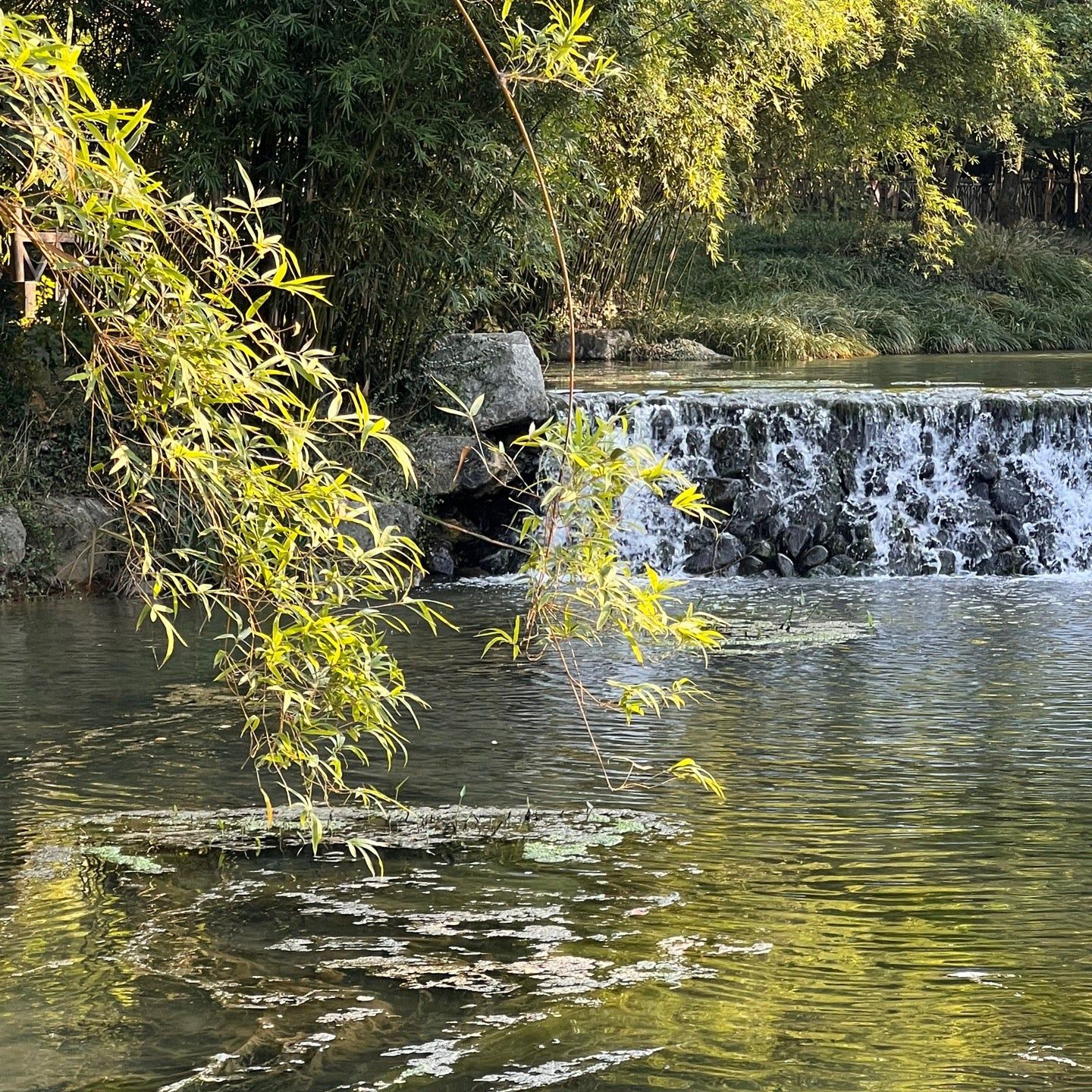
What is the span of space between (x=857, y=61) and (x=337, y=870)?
17285mm

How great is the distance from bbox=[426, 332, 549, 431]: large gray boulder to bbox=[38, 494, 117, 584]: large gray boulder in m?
2.61

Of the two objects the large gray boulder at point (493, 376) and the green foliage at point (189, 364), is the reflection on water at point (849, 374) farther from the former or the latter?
the green foliage at point (189, 364)

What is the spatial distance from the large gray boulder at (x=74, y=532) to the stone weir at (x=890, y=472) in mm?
3775

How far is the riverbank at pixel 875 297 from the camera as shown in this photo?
19.4m

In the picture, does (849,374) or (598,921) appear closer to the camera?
(598,921)

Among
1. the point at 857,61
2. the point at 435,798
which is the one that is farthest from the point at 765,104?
the point at 435,798

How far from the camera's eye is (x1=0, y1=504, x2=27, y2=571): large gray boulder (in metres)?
9.84

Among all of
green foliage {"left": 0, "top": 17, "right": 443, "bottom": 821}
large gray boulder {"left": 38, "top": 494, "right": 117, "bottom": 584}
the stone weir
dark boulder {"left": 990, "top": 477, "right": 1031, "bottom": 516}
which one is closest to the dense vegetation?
the stone weir

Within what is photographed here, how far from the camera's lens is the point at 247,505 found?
3.00 metres

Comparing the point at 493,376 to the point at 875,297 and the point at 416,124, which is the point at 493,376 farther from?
the point at 875,297

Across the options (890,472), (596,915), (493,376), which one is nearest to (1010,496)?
(890,472)

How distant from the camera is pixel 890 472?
12.5 meters

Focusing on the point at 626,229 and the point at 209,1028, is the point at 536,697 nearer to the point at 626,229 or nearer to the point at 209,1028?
the point at 209,1028

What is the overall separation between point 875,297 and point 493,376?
11854mm
